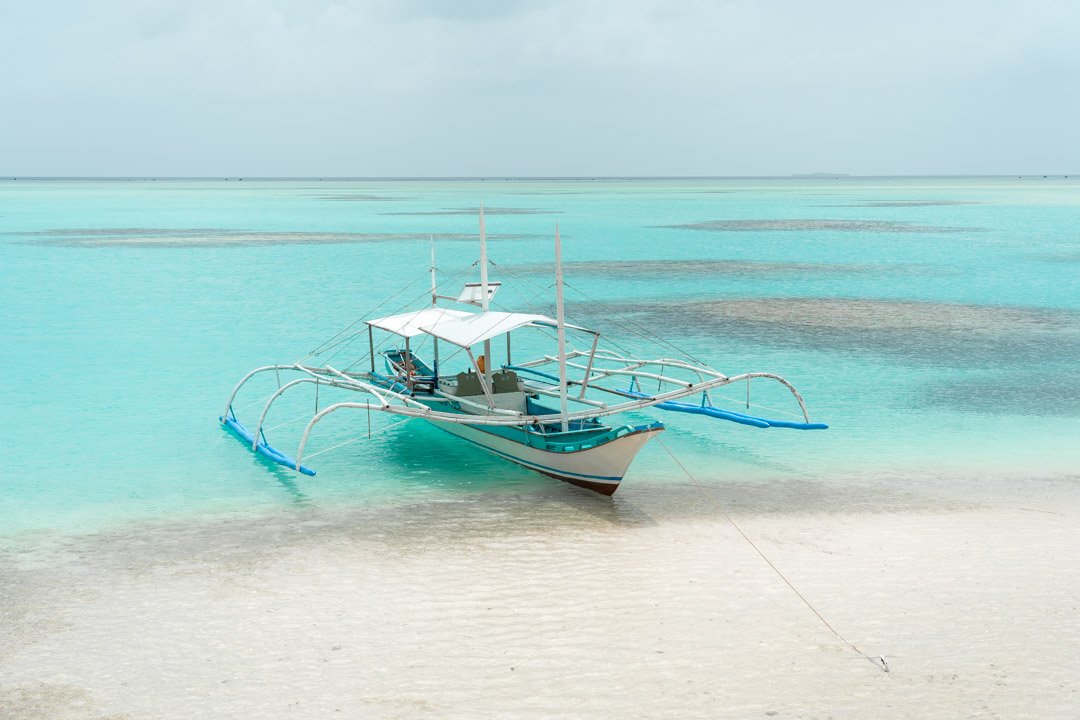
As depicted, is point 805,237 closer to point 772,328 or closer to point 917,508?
point 772,328

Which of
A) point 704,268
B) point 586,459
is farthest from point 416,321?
point 704,268

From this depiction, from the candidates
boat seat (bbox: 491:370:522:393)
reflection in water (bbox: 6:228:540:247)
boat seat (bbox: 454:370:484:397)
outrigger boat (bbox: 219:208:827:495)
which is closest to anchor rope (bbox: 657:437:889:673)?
outrigger boat (bbox: 219:208:827:495)

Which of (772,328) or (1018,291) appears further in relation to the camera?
(1018,291)

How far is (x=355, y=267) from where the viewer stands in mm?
44062

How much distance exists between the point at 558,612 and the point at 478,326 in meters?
6.38

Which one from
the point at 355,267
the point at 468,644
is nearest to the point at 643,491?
the point at 468,644

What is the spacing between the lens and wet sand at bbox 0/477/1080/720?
26.2ft

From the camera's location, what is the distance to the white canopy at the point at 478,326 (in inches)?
571

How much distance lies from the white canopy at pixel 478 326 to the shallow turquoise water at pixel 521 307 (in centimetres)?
175

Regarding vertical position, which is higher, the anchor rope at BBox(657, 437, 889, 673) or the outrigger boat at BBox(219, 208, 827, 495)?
the outrigger boat at BBox(219, 208, 827, 495)

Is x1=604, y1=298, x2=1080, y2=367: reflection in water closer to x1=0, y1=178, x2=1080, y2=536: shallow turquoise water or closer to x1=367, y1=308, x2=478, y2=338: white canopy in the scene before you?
x1=0, y1=178, x2=1080, y2=536: shallow turquoise water

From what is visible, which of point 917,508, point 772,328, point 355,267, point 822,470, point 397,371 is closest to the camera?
point 917,508

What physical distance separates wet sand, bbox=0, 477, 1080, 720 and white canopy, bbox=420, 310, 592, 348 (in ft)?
8.87

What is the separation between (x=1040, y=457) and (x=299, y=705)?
11333 millimetres
